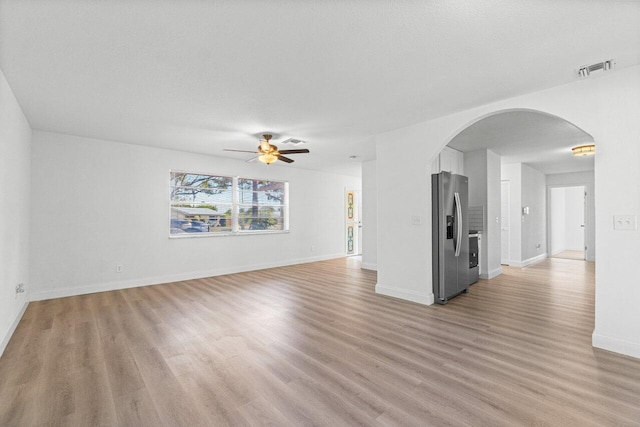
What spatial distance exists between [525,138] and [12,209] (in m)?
7.32

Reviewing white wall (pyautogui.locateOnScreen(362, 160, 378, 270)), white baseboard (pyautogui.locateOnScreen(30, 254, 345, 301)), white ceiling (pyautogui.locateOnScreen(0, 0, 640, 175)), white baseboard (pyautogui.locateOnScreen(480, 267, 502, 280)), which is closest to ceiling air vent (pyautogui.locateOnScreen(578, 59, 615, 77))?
white ceiling (pyautogui.locateOnScreen(0, 0, 640, 175))

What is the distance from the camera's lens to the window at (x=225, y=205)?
5.90 m

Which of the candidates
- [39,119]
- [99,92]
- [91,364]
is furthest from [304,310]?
[39,119]

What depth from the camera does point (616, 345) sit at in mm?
2588

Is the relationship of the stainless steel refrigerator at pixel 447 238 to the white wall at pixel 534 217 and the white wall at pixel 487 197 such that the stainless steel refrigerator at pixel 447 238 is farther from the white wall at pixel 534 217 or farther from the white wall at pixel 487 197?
the white wall at pixel 534 217

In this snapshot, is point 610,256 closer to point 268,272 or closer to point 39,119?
point 268,272

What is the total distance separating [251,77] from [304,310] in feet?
9.27

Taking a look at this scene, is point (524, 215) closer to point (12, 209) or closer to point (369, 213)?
point (369, 213)

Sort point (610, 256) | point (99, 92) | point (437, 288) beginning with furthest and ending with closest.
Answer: point (437, 288) → point (99, 92) → point (610, 256)

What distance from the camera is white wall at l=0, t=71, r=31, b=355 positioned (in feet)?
9.11

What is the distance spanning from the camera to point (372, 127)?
436 centimetres

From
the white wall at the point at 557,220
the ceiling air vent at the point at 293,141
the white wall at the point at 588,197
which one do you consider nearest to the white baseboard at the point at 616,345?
the ceiling air vent at the point at 293,141

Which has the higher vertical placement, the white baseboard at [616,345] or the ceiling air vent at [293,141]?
the ceiling air vent at [293,141]

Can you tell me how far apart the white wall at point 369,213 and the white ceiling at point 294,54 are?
3108mm
